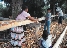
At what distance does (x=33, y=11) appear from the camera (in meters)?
33.2

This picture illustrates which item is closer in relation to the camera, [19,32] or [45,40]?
[45,40]

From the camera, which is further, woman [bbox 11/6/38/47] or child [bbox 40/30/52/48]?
woman [bbox 11/6/38/47]

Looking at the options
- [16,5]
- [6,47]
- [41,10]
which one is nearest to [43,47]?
[6,47]

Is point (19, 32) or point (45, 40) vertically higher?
point (45, 40)

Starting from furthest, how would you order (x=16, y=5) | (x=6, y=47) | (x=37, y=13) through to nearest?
1. (x=37, y=13)
2. (x=16, y=5)
3. (x=6, y=47)

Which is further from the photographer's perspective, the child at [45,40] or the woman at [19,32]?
the woman at [19,32]

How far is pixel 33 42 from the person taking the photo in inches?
479

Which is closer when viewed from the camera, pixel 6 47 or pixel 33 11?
pixel 6 47

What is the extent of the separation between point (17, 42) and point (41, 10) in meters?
25.2

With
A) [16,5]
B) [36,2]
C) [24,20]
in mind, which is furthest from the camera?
[36,2]

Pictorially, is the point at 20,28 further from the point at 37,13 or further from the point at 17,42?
the point at 37,13

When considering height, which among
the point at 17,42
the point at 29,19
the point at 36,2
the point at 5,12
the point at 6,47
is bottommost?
the point at 5,12

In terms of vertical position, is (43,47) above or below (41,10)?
above

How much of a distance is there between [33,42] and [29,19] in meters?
2.98
